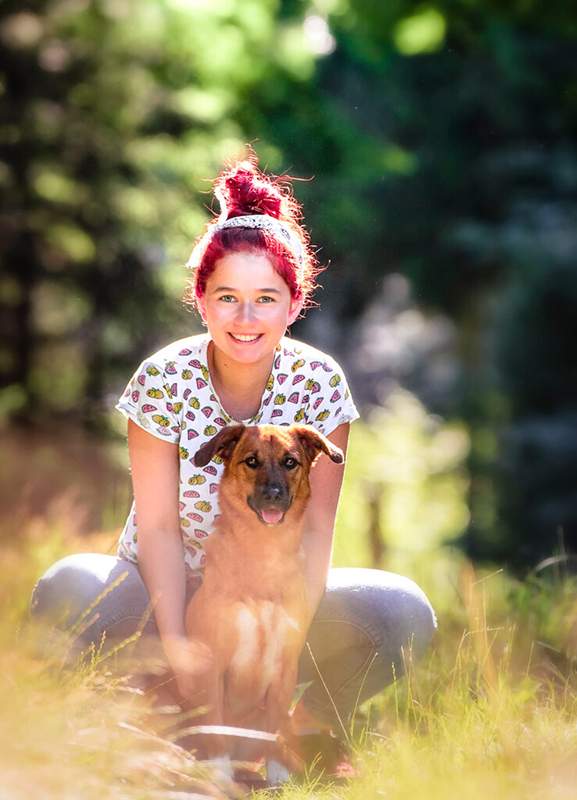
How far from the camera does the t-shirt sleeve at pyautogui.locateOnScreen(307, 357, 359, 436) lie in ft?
9.90

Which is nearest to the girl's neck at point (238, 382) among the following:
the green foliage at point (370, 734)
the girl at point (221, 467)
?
the girl at point (221, 467)

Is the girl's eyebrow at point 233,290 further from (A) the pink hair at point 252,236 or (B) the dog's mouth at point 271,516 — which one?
(B) the dog's mouth at point 271,516

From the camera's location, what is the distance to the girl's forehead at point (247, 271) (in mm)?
2652

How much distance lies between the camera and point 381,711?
10.1 feet

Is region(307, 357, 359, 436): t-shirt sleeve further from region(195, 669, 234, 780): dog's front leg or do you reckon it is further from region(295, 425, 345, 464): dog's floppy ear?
region(195, 669, 234, 780): dog's front leg

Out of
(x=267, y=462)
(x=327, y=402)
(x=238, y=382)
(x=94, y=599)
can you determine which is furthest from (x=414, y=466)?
(x=94, y=599)

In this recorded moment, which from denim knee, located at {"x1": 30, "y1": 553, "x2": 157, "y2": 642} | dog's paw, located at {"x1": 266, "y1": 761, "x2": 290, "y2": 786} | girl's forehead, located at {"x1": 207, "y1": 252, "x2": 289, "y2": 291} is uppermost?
girl's forehead, located at {"x1": 207, "y1": 252, "x2": 289, "y2": 291}

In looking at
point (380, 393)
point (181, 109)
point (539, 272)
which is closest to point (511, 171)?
point (539, 272)

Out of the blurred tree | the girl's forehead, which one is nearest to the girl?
the girl's forehead

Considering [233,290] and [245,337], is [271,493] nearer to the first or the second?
[245,337]

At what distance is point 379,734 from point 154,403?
1.27 meters

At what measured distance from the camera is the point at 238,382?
296 centimetres

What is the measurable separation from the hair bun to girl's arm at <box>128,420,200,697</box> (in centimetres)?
81

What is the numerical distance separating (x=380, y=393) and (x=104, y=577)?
9.23 metres
